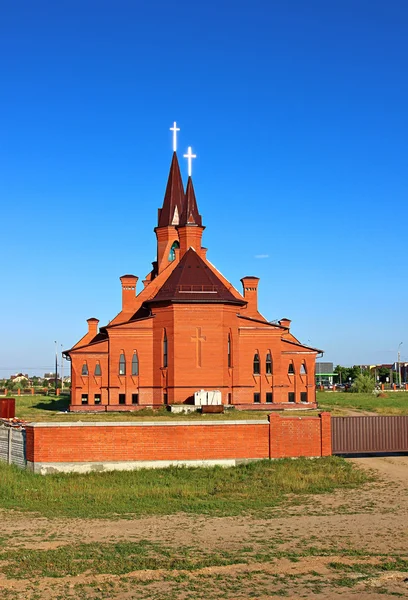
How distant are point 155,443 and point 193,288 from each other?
26809mm

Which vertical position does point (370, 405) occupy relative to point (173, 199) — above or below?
below

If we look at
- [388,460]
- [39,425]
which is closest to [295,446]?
[388,460]

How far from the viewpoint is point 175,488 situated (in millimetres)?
19219

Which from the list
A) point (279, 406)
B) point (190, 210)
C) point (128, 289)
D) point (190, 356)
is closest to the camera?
point (190, 356)

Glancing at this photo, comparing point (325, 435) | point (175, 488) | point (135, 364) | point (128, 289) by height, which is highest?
point (128, 289)

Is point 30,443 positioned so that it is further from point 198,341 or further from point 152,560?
point 198,341

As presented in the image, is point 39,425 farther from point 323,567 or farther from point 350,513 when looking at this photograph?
point 323,567

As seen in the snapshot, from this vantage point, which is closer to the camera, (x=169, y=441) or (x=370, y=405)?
(x=169, y=441)

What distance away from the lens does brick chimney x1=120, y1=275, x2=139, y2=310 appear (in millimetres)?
56312

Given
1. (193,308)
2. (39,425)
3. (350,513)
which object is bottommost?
(350,513)

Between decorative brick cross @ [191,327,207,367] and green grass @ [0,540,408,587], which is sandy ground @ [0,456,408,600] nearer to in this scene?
green grass @ [0,540,408,587]

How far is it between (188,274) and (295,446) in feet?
88.4

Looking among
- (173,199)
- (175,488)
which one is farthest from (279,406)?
(175,488)

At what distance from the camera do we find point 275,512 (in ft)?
55.0
